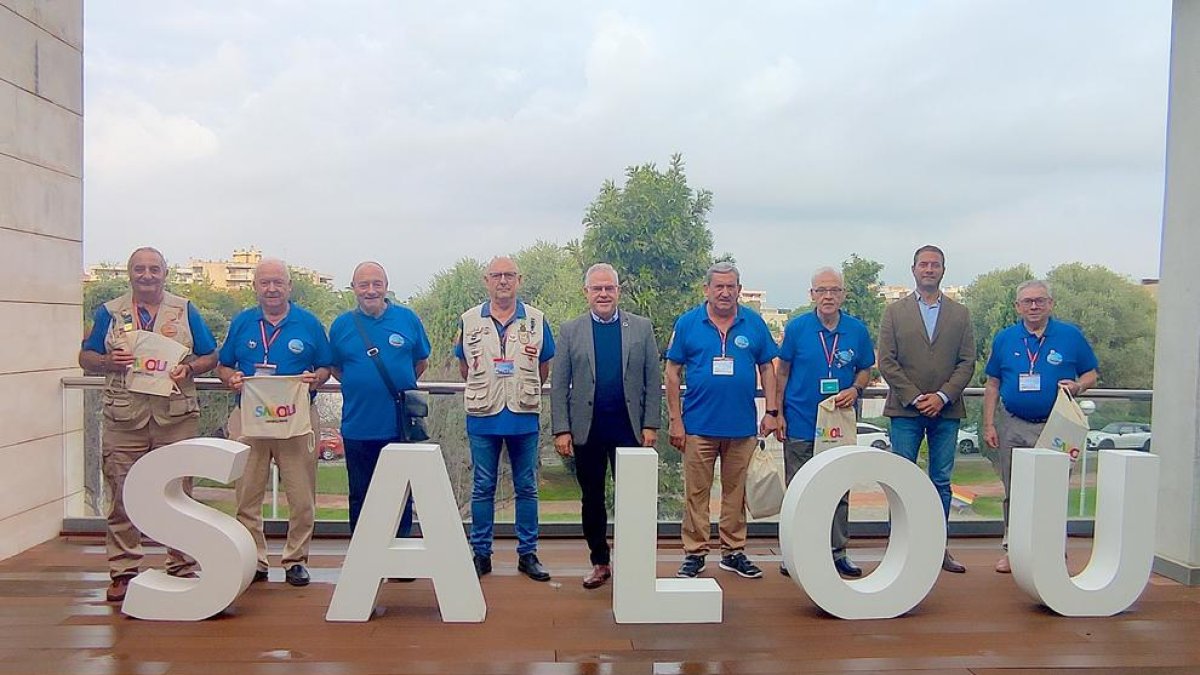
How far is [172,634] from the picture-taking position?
337 cm

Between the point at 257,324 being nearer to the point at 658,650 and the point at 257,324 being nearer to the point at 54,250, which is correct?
the point at 54,250

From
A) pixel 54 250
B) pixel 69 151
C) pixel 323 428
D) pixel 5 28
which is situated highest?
pixel 5 28

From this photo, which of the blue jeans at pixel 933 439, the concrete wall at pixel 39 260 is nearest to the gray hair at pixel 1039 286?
the blue jeans at pixel 933 439

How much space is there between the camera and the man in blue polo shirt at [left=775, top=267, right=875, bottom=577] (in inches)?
166

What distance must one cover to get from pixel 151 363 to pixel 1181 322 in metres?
5.20

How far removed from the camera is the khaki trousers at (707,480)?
419cm

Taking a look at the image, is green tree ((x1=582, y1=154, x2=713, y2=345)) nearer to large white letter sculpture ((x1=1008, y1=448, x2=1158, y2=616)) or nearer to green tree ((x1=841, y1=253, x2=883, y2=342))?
green tree ((x1=841, y1=253, x2=883, y2=342))

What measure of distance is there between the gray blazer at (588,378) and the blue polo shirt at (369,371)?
2.54 feet

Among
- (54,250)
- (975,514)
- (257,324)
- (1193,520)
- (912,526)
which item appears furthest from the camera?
(975,514)

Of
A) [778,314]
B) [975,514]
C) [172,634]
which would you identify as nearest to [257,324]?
[172,634]

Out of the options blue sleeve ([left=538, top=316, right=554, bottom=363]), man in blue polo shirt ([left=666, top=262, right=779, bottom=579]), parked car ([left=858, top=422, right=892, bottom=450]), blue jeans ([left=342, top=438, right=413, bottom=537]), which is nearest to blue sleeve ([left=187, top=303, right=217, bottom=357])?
blue jeans ([left=342, top=438, right=413, bottom=537])

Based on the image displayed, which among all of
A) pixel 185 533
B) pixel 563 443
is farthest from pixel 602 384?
pixel 185 533

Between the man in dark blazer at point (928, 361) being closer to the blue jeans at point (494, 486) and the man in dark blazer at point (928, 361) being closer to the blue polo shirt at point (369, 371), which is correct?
the blue jeans at point (494, 486)

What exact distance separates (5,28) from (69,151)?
2.61 ft
